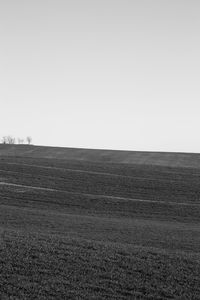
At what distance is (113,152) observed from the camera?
338 ft

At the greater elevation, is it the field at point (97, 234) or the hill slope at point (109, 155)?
the hill slope at point (109, 155)

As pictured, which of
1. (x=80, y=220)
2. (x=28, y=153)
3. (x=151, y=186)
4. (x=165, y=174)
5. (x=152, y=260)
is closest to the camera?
(x=152, y=260)

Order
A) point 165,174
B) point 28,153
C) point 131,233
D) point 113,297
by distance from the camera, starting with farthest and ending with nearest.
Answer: point 28,153 → point 165,174 → point 131,233 → point 113,297

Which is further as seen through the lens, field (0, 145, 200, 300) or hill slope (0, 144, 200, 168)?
hill slope (0, 144, 200, 168)

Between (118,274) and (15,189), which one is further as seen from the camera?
(15,189)

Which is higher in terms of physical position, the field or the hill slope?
the hill slope

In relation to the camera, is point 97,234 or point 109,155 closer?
point 97,234

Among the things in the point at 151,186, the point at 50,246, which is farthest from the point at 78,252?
the point at 151,186

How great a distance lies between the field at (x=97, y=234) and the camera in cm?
1675

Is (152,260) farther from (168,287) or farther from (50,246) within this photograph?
(50,246)

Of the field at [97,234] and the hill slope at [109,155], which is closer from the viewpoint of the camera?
the field at [97,234]

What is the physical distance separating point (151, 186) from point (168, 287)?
42000 mm

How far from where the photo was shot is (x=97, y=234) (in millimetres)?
28328

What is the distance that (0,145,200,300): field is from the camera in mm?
16750
